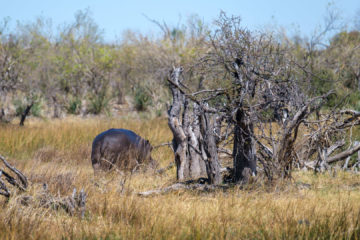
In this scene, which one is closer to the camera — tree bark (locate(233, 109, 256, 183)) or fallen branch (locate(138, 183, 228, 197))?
fallen branch (locate(138, 183, 228, 197))

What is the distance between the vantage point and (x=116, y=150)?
7.19 m

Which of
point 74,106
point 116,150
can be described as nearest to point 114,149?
point 116,150

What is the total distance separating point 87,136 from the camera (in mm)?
11070

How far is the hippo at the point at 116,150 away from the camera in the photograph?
7164 millimetres

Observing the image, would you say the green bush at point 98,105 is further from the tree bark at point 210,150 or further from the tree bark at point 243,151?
the tree bark at point 243,151

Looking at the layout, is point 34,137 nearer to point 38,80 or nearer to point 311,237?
point 311,237

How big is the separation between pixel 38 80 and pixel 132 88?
5.53 metres

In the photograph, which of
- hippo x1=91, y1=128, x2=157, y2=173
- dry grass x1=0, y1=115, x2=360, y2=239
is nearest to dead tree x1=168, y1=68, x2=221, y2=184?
dry grass x1=0, y1=115, x2=360, y2=239

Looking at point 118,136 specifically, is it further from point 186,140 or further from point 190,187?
point 190,187

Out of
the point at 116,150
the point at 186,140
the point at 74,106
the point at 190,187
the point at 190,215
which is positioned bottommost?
the point at 190,215

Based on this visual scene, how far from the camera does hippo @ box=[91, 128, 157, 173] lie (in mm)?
7164

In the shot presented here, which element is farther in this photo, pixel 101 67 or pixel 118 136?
pixel 101 67

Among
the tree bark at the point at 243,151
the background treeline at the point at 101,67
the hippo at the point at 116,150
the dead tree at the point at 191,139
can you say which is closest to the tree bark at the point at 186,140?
the dead tree at the point at 191,139

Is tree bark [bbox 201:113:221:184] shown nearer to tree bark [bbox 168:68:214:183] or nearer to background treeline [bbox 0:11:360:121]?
tree bark [bbox 168:68:214:183]
